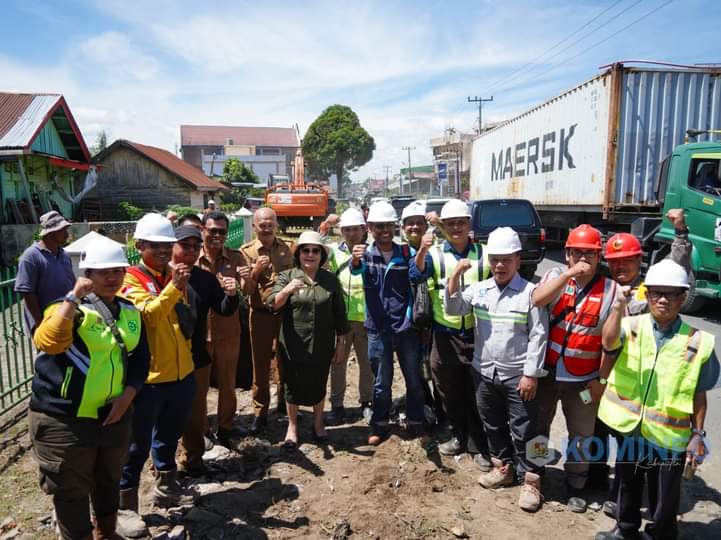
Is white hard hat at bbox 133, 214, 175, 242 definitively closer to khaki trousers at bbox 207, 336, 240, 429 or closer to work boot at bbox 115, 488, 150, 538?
khaki trousers at bbox 207, 336, 240, 429

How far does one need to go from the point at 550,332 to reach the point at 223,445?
8.68ft

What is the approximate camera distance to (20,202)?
48.1 feet

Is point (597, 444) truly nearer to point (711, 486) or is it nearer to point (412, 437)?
point (711, 486)

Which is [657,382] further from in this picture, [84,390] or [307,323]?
[84,390]

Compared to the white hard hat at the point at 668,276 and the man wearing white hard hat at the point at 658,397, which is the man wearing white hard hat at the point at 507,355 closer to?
the man wearing white hard hat at the point at 658,397

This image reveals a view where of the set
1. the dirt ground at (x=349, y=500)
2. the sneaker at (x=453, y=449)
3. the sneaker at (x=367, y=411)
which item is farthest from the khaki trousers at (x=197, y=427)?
the sneaker at (x=453, y=449)

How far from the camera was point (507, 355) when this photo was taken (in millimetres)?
3195

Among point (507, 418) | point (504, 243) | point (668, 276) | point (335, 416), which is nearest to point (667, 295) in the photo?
point (668, 276)

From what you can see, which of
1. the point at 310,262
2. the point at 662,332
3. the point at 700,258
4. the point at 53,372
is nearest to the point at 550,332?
the point at 662,332

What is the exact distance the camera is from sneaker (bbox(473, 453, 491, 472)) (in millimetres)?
3662

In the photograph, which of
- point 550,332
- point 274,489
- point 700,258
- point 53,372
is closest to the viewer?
point 53,372

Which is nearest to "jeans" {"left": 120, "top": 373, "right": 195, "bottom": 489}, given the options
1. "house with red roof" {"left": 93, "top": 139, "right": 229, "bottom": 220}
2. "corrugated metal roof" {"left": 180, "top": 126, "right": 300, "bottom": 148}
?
"house with red roof" {"left": 93, "top": 139, "right": 229, "bottom": 220}

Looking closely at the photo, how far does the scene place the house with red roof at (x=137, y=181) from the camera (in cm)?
2373

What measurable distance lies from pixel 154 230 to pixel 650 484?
3075mm
